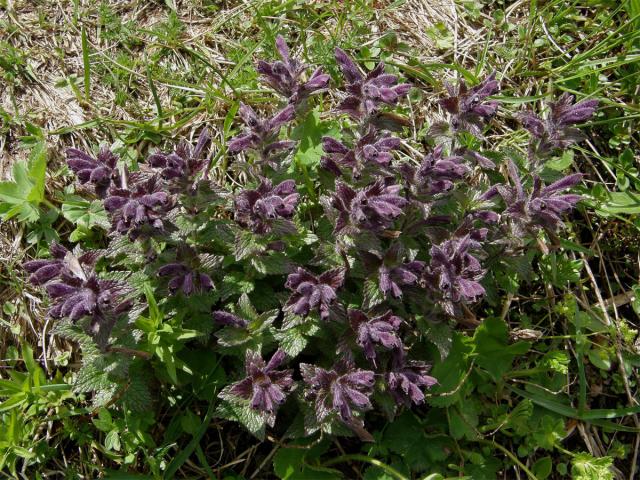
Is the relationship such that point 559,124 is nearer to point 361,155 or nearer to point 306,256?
point 361,155

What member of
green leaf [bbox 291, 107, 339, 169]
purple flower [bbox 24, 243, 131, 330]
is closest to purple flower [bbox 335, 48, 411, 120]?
green leaf [bbox 291, 107, 339, 169]

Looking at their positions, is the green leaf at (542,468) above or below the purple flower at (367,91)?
below

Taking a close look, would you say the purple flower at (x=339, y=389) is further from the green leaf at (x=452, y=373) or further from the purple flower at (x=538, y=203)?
the purple flower at (x=538, y=203)

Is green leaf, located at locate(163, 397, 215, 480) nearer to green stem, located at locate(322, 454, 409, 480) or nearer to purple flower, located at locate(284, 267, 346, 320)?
green stem, located at locate(322, 454, 409, 480)

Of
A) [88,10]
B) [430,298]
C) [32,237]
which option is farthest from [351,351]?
[88,10]

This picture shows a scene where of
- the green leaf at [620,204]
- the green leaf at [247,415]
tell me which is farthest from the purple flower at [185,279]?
the green leaf at [620,204]

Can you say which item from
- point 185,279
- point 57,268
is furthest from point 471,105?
point 57,268

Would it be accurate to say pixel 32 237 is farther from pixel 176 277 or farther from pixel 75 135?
pixel 176 277
